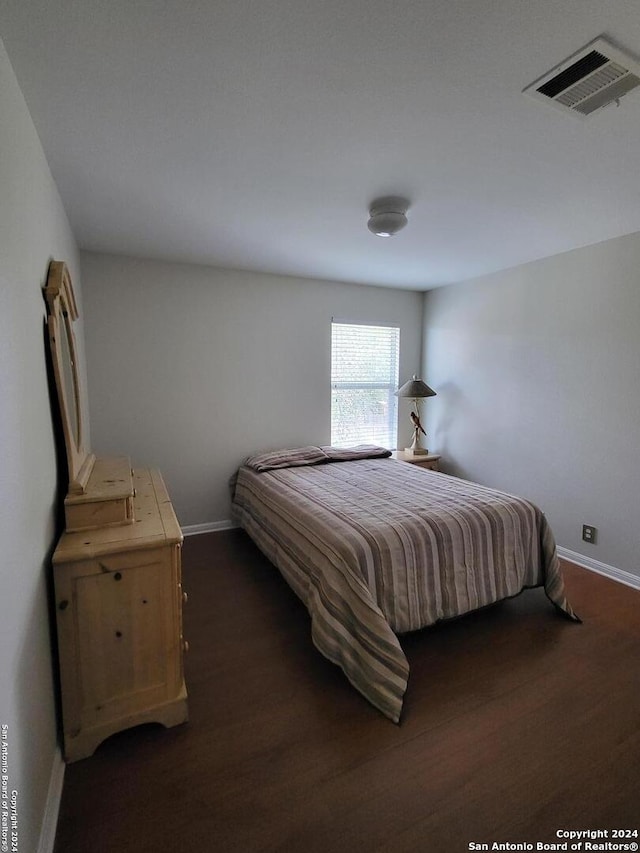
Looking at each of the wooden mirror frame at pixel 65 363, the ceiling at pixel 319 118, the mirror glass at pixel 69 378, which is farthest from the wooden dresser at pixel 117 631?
the ceiling at pixel 319 118

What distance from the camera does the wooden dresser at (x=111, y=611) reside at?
140cm

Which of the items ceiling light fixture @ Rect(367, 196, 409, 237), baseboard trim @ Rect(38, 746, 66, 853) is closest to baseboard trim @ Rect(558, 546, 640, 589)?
ceiling light fixture @ Rect(367, 196, 409, 237)

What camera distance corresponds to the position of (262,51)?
3.84 ft

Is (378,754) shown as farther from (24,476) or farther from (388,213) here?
(388,213)

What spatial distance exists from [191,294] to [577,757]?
3.63 meters

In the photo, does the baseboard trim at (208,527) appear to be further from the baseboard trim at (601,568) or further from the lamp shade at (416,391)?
the baseboard trim at (601,568)

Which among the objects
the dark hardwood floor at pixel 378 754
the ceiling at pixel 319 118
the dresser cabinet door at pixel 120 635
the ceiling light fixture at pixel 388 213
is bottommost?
the dark hardwood floor at pixel 378 754

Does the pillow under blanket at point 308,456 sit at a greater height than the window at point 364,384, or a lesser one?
lesser

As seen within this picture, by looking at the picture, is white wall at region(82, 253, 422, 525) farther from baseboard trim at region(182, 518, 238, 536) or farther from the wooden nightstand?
the wooden nightstand

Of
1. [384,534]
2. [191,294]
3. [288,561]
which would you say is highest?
[191,294]

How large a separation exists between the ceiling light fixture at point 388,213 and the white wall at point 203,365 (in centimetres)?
163

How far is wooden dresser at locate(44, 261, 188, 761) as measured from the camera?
140 cm

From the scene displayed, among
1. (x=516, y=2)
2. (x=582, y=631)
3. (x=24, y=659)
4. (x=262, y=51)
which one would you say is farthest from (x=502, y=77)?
(x=582, y=631)

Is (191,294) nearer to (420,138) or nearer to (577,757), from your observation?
(420,138)
